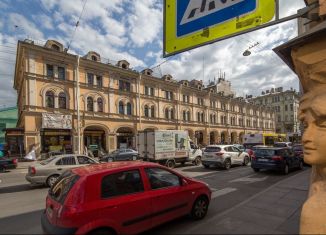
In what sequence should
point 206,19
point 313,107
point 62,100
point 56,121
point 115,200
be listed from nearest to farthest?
point 313,107 < point 206,19 < point 115,200 < point 56,121 < point 62,100

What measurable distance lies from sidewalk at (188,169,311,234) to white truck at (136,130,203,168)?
10.2 metres

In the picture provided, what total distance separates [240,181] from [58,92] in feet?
77.3

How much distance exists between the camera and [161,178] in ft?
18.5

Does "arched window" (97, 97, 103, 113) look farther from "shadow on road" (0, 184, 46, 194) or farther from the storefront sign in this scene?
"shadow on road" (0, 184, 46, 194)

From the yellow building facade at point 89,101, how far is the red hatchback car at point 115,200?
20.7m

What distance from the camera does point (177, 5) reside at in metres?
3.57

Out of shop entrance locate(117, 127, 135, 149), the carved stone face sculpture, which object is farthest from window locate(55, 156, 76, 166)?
shop entrance locate(117, 127, 135, 149)

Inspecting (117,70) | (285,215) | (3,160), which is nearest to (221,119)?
(117,70)

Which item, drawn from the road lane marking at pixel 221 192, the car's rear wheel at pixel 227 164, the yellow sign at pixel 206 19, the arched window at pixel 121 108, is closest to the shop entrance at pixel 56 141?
the arched window at pixel 121 108

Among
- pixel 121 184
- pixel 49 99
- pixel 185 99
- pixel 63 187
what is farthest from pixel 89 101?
pixel 121 184

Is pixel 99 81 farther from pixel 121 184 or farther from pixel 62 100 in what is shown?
pixel 121 184

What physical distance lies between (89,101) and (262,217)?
28.3 m

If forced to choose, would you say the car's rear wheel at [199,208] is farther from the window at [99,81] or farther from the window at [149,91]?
the window at [149,91]

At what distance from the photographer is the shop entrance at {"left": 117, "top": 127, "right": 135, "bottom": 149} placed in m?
34.8
